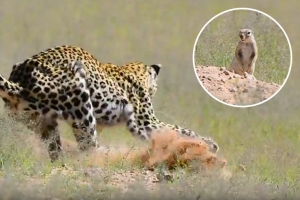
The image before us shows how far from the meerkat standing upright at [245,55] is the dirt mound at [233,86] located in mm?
90

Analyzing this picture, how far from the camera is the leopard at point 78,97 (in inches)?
413

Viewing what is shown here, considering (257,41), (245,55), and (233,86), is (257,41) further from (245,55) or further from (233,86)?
(233,86)

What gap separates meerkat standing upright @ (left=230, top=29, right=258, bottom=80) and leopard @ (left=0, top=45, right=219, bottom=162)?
1461 mm

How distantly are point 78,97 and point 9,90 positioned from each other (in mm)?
823

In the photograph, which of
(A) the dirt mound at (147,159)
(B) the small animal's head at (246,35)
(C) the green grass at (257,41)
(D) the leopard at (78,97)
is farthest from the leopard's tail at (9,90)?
(B) the small animal's head at (246,35)

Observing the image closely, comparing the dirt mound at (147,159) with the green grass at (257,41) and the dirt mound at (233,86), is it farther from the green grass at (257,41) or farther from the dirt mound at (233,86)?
the green grass at (257,41)

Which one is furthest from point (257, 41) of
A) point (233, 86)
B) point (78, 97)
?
point (78, 97)

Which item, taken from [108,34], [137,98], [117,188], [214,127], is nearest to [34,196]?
[117,188]

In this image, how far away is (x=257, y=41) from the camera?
13.0 meters

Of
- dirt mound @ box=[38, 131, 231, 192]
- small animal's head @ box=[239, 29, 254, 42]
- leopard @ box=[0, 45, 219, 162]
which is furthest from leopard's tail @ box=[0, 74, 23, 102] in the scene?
small animal's head @ box=[239, 29, 254, 42]

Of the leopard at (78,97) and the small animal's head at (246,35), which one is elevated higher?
the small animal's head at (246,35)

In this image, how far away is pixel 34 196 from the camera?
817 cm

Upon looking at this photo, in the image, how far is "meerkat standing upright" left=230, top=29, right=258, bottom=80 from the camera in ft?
40.9

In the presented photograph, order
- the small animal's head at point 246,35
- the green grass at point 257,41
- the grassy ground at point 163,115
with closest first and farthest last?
the grassy ground at point 163,115 → the small animal's head at point 246,35 → the green grass at point 257,41
